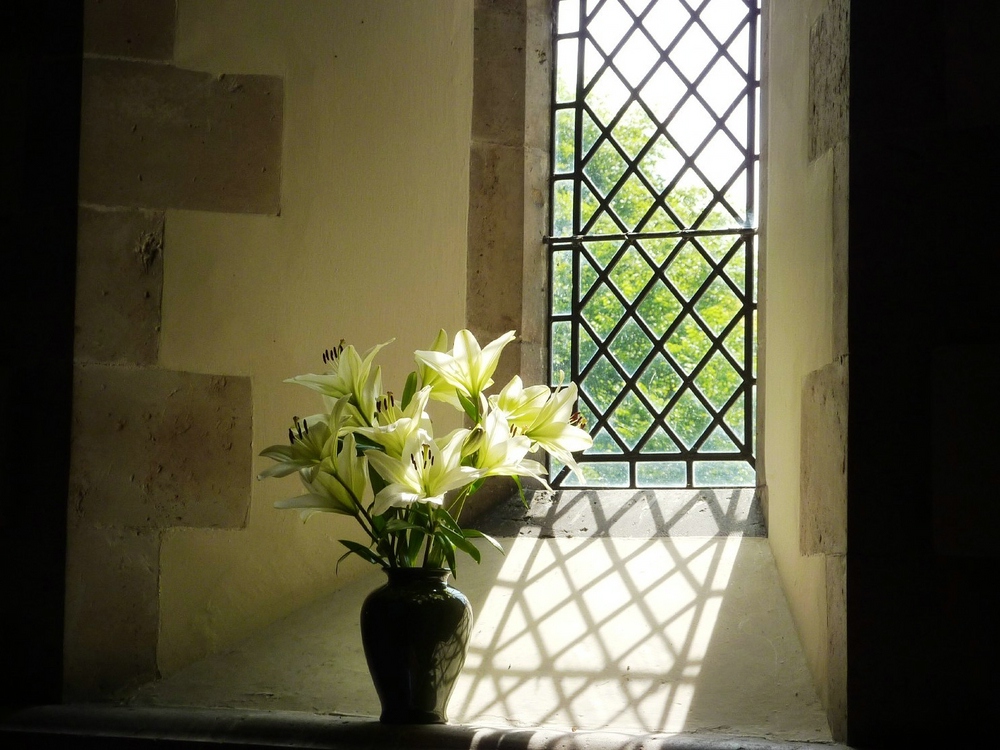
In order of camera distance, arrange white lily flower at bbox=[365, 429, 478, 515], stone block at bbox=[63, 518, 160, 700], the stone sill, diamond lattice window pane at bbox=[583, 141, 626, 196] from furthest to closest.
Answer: diamond lattice window pane at bbox=[583, 141, 626, 196] < stone block at bbox=[63, 518, 160, 700] < white lily flower at bbox=[365, 429, 478, 515] < the stone sill

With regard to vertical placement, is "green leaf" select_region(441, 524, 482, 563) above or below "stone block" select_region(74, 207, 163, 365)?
below

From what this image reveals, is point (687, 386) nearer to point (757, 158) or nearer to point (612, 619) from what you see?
point (757, 158)

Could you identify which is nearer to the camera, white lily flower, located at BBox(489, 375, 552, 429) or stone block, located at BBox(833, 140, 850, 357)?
stone block, located at BBox(833, 140, 850, 357)

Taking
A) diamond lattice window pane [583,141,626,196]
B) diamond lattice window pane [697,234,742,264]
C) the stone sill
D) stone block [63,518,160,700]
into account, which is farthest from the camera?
diamond lattice window pane [583,141,626,196]

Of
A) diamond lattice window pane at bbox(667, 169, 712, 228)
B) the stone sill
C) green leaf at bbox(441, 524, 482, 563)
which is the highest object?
diamond lattice window pane at bbox(667, 169, 712, 228)

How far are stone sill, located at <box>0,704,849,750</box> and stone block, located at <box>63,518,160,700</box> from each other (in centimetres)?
8

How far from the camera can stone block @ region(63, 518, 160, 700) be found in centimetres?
196

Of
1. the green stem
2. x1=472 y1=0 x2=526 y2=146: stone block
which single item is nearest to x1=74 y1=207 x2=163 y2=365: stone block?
the green stem

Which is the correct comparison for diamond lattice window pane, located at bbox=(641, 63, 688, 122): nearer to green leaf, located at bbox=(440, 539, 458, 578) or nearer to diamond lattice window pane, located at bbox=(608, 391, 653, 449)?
diamond lattice window pane, located at bbox=(608, 391, 653, 449)

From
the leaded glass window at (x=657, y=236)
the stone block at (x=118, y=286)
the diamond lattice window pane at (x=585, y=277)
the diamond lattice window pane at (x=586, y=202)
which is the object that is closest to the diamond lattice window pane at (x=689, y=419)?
the leaded glass window at (x=657, y=236)

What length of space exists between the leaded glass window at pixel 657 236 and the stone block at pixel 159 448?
2.55ft

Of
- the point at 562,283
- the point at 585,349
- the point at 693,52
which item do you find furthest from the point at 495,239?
the point at 693,52

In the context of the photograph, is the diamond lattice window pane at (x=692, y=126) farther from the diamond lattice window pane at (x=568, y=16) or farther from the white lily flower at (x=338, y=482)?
the white lily flower at (x=338, y=482)

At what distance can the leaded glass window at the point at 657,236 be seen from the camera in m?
2.53
